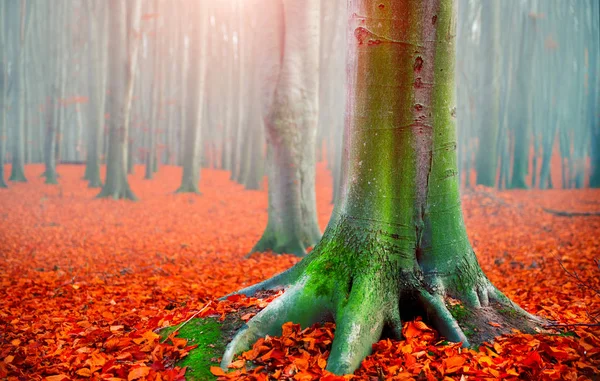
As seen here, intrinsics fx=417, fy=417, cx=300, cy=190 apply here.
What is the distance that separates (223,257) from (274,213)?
1.05 m

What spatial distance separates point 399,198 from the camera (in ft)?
8.25

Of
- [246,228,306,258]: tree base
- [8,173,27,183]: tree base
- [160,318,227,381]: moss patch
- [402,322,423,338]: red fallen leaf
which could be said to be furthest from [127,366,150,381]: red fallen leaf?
[8,173,27,183]: tree base

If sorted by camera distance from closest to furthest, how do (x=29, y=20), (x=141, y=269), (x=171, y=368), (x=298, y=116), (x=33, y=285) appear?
(x=171, y=368) → (x=33, y=285) → (x=141, y=269) → (x=298, y=116) → (x=29, y=20)

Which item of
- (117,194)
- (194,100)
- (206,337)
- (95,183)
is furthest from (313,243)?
(95,183)

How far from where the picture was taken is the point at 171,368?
2.12 m

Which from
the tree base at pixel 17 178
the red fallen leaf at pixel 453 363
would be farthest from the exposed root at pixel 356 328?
the tree base at pixel 17 178

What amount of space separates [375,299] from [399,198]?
2.02 ft

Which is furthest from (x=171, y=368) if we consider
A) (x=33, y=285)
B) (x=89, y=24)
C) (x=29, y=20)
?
(x=89, y=24)

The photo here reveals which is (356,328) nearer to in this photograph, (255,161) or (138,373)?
(138,373)

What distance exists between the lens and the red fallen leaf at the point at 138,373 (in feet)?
6.70

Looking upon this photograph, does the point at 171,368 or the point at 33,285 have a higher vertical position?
the point at 171,368

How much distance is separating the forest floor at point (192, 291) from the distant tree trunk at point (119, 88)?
1.18m

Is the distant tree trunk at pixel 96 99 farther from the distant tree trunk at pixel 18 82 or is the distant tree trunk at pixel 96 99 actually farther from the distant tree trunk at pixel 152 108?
the distant tree trunk at pixel 152 108

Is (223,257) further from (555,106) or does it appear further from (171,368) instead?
(555,106)
